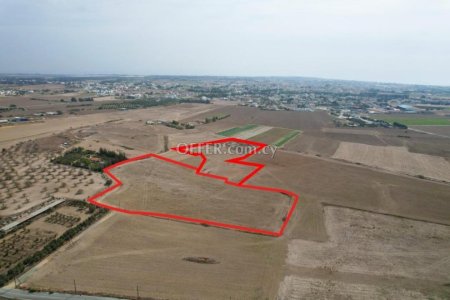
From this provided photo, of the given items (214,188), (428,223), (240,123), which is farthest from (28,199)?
(240,123)

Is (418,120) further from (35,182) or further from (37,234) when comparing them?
(37,234)

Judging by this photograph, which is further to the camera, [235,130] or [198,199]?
[235,130]

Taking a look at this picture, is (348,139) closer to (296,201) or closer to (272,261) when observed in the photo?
(296,201)

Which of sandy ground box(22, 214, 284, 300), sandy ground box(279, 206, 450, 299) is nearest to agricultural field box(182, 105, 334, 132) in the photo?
sandy ground box(22, 214, 284, 300)

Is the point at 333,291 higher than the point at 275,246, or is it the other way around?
the point at 275,246

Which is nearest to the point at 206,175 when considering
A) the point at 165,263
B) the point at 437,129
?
the point at 165,263
